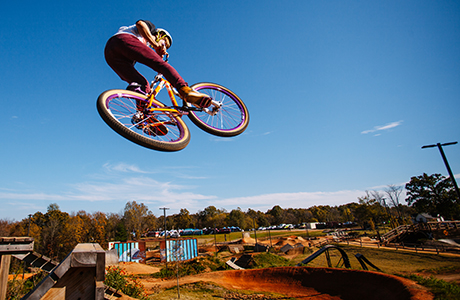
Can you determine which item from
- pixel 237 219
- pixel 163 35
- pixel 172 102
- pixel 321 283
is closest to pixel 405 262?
pixel 321 283

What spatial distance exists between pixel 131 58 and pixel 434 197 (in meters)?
76.2

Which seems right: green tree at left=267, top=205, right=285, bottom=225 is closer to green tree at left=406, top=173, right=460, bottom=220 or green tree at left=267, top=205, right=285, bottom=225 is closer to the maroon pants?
green tree at left=406, top=173, right=460, bottom=220

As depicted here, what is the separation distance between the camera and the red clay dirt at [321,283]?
35.2 ft

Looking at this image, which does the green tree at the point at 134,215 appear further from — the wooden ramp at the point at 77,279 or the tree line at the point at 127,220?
the wooden ramp at the point at 77,279

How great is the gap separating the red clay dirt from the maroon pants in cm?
1195

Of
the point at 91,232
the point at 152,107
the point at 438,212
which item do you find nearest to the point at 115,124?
the point at 152,107

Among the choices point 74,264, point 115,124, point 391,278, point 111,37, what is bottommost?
point 391,278

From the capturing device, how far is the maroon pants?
4.32 metres

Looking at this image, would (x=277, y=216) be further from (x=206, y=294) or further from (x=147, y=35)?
(x=147, y=35)

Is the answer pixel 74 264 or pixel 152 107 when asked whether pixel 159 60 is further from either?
pixel 74 264

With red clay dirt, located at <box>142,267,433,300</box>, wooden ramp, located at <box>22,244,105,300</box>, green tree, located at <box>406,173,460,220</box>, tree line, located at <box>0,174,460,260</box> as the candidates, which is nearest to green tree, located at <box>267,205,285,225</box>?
tree line, located at <box>0,174,460,260</box>

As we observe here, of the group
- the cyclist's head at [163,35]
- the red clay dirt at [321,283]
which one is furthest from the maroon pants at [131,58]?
the red clay dirt at [321,283]

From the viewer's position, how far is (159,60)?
455cm

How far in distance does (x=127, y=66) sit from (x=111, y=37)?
61 centimetres
